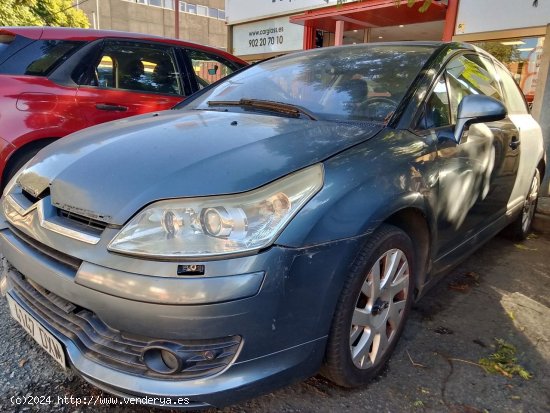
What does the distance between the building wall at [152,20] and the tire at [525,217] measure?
2798 centimetres

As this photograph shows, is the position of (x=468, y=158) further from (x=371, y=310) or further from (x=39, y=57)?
(x=39, y=57)

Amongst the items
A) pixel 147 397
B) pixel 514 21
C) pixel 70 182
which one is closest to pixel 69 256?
pixel 70 182

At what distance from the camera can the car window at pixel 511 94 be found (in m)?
3.48

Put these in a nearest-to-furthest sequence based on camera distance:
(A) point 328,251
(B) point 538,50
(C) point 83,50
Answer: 1. (A) point 328,251
2. (C) point 83,50
3. (B) point 538,50

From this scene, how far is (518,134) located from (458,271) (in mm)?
1142

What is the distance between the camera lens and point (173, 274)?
1.43m

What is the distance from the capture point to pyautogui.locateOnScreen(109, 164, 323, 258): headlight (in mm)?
1467

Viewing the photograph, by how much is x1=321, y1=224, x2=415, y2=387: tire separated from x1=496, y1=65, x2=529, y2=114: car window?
2.11 metres

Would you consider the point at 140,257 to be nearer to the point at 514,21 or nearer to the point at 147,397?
the point at 147,397

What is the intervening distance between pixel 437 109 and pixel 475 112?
0.20m

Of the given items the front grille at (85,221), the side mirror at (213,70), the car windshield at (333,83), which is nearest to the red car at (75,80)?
the side mirror at (213,70)

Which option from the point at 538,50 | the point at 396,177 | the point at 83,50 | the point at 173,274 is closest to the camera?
the point at 173,274

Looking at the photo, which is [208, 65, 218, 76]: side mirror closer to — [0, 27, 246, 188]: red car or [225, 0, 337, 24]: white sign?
[0, 27, 246, 188]: red car

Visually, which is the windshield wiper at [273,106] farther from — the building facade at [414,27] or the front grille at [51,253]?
the building facade at [414,27]
